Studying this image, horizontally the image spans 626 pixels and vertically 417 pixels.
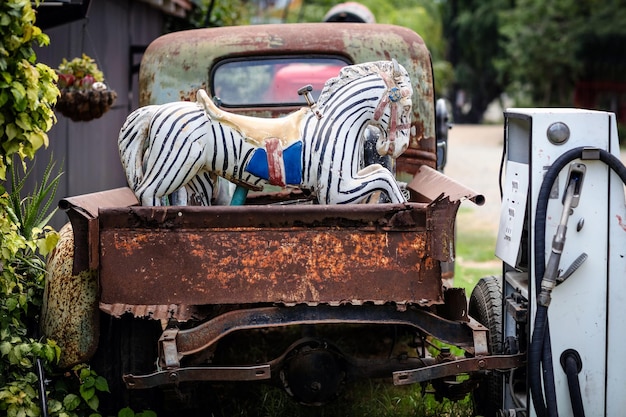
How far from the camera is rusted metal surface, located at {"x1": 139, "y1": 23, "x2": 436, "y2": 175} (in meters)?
5.68

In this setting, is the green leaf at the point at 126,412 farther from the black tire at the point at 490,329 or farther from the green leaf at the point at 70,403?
the black tire at the point at 490,329

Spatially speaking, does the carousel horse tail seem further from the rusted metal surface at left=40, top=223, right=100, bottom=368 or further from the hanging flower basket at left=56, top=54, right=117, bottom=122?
the hanging flower basket at left=56, top=54, right=117, bottom=122

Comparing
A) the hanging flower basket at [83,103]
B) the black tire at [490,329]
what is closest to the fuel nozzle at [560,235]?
the black tire at [490,329]

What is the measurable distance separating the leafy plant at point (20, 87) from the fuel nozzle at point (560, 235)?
2.16m

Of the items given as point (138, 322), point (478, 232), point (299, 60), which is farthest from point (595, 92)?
point (138, 322)

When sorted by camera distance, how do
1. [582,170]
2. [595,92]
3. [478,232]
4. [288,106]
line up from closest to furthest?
[582,170] → [288,106] → [478,232] → [595,92]

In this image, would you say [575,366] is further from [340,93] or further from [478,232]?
[478,232]

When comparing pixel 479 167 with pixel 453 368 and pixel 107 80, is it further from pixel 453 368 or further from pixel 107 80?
pixel 453 368

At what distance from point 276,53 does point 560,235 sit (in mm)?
2637

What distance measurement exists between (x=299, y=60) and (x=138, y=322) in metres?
2.29

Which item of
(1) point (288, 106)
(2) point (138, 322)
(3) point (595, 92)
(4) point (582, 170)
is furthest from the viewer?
(3) point (595, 92)

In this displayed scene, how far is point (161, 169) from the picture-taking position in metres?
4.35

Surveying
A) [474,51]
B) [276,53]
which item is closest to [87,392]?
[276,53]

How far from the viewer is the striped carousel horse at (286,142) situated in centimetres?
429
